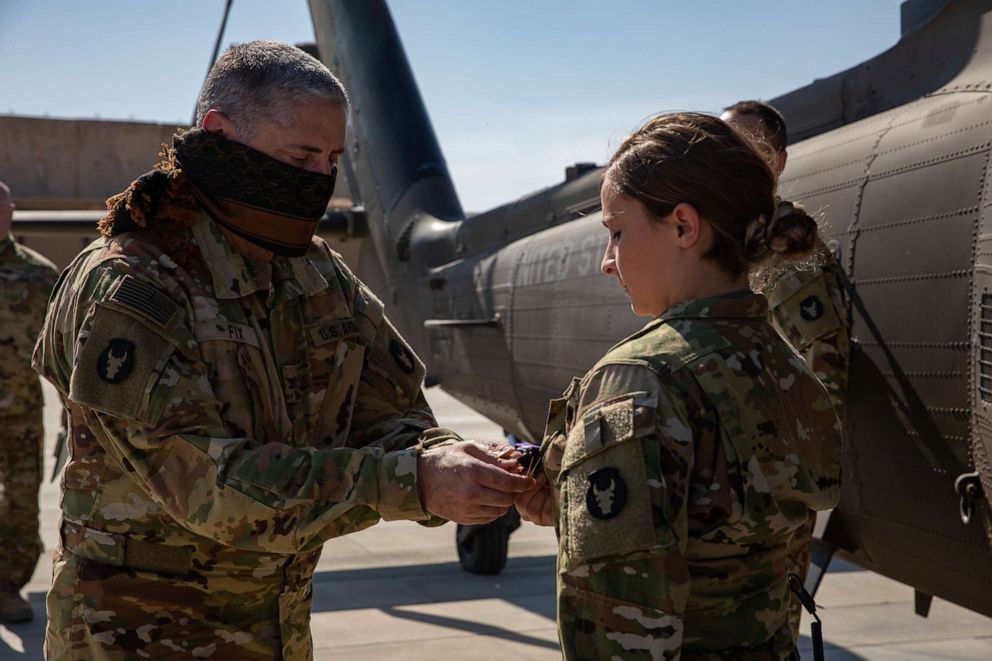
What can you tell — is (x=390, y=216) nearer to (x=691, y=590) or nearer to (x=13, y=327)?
(x=13, y=327)

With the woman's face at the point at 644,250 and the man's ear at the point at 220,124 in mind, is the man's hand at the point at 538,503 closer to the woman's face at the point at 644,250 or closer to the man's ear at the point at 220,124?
the woman's face at the point at 644,250

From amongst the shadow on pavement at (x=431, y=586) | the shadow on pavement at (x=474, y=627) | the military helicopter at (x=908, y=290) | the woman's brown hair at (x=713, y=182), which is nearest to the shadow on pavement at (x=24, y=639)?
the shadow on pavement at (x=431, y=586)

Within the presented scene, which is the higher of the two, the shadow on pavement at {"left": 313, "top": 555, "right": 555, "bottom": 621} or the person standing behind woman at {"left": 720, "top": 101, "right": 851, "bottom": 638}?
the person standing behind woman at {"left": 720, "top": 101, "right": 851, "bottom": 638}

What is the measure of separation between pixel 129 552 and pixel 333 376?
22.3 inches

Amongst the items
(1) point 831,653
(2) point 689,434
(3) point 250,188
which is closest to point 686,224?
(2) point 689,434

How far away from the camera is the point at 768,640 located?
174cm

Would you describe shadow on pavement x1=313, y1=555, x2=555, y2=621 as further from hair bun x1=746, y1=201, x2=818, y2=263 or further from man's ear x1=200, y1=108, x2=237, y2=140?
hair bun x1=746, y1=201, x2=818, y2=263

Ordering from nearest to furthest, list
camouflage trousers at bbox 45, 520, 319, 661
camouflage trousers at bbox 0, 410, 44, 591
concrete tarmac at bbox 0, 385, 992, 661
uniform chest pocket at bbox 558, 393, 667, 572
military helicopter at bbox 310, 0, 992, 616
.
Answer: uniform chest pocket at bbox 558, 393, 667, 572
camouflage trousers at bbox 45, 520, 319, 661
military helicopter at bbox 310, 0, 992, 616
concrete tarmac at bbox 0, 385, 992, 661
camouflage trousers at bbox 0, 410, 44, 591

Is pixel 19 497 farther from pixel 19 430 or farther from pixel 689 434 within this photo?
pixel 689 434

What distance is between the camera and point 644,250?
180 centimetres

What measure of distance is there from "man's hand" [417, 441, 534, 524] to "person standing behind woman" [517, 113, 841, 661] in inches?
7.2

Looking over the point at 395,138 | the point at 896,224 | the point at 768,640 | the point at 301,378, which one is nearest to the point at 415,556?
the point at 395,138

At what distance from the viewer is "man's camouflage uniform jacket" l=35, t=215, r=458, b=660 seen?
80.3 inches

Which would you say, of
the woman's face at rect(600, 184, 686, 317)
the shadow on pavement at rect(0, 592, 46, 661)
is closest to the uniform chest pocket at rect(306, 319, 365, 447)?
the woman's face at rect(600, 184, 686, 317)
